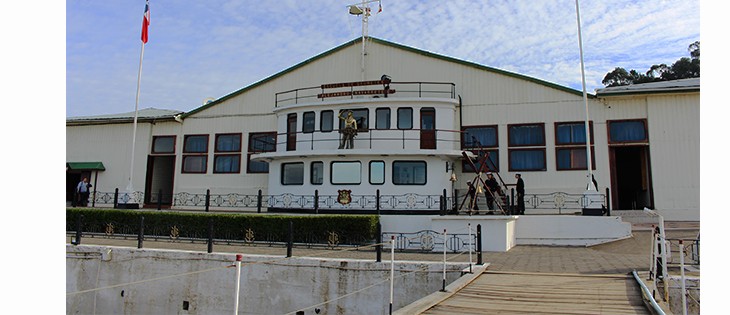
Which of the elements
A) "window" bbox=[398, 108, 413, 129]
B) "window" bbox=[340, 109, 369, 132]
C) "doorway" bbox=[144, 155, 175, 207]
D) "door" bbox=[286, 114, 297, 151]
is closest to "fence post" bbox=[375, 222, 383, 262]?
"window" bbox=[398, 108, 413, 129]

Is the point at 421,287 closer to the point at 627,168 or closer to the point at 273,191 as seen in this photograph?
the point at 273,191

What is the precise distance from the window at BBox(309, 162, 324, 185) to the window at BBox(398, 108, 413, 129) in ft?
13.2

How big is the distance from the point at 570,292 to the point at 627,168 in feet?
64.0

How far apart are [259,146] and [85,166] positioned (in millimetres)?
10827

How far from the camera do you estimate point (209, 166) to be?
2561 cm

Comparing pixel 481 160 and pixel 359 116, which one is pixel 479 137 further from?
pixel 359 116

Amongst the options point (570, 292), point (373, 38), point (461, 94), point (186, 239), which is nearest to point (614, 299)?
point (570, 292)

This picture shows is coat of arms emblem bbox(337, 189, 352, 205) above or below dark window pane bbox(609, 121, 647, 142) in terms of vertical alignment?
below

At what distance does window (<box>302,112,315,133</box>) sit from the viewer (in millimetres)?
22467

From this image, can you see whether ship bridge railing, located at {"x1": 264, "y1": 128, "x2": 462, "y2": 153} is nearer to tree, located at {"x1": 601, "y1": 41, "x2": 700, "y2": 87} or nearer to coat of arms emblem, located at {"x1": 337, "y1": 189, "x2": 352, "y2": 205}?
coat of arms emblem, located at {"x1": 337, "y1": 189, "x2": 352, "y2": 205}

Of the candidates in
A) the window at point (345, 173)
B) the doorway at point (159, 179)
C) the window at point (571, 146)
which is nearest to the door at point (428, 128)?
the window at point (345, 173)

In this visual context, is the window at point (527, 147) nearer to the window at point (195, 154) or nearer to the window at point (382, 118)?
the window at point (382, 118)

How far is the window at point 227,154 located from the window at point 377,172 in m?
8.48

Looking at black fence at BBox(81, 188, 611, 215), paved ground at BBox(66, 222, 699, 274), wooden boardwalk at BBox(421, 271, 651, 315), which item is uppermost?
black fence at BBox(81, 188, 611, 215)
